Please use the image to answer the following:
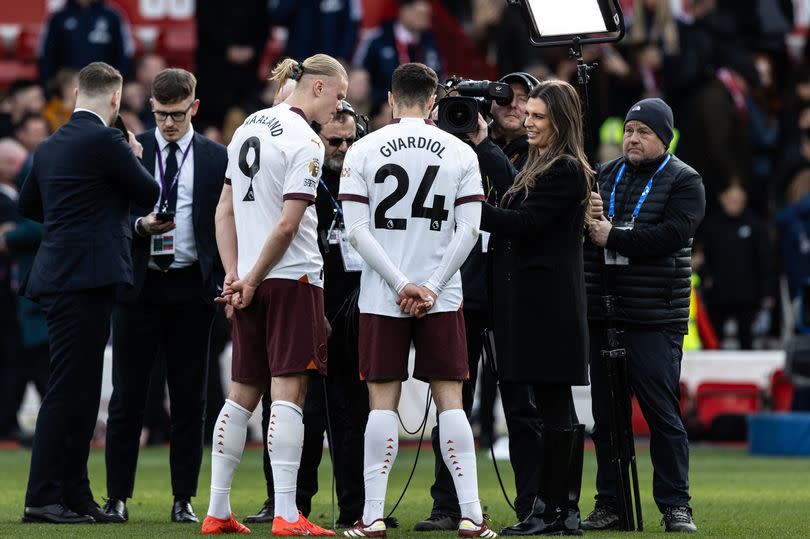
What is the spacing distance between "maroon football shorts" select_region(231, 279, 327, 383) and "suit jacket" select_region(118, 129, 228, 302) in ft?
3.60

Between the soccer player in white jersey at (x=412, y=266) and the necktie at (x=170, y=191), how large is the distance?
1627mm

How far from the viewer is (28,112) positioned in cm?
1703

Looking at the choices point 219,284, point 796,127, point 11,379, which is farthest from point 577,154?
point 796,127

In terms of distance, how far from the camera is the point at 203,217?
30.8ft

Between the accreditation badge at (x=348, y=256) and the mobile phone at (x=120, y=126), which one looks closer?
the accreditation badge at (x=348, y=256)

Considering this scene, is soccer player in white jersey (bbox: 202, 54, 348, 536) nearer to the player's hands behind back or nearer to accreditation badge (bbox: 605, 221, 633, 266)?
the player's hands behind back

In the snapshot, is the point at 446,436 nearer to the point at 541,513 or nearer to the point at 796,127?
the point at 541,513

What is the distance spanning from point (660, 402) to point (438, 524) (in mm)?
1331

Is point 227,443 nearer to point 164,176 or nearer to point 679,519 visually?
point 164,176

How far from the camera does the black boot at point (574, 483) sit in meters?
8.29

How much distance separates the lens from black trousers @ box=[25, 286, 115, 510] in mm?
8859

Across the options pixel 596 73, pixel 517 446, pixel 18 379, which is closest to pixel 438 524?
pixel 517 446

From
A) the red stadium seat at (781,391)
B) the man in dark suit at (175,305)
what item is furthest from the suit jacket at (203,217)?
the red stadium seat at (781,391)

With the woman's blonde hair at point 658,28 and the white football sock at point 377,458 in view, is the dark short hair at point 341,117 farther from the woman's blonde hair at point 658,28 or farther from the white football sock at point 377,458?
the woman's blonde hair at point 658,28
